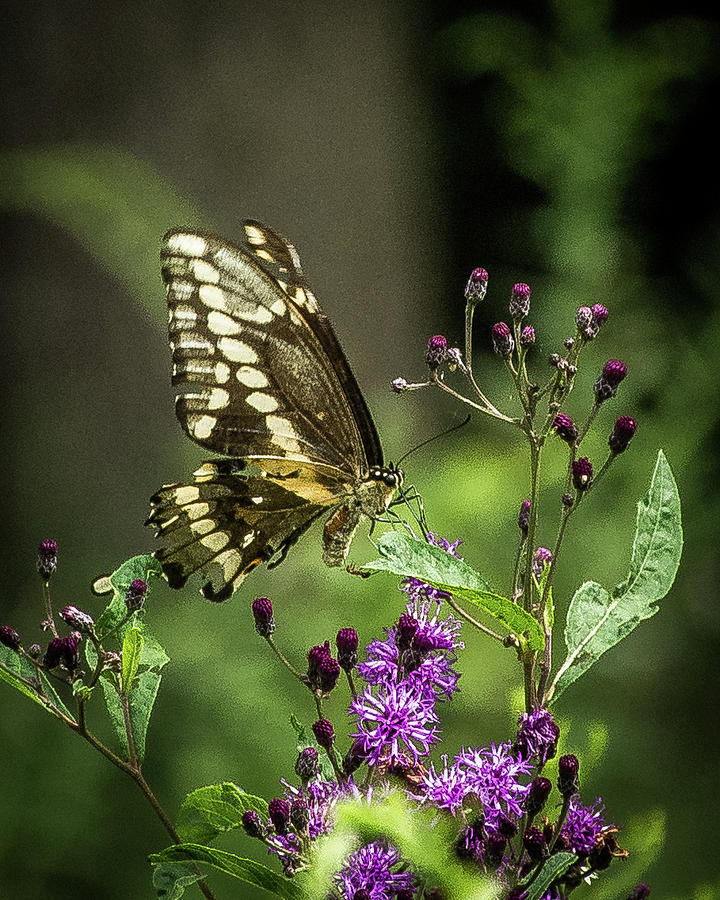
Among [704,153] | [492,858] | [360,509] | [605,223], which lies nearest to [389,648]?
[492,858]

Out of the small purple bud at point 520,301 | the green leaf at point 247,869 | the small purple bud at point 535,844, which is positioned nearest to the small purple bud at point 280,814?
the green leaf at point 247,869

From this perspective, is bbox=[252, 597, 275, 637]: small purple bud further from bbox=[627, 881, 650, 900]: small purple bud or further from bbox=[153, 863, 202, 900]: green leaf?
bbox=[627, 881, 650, 900]: small purple bud

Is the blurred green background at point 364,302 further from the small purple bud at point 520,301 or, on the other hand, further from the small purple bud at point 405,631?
the small purple bud at point 520,301

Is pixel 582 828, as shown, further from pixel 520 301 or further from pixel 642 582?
pixel 520 301

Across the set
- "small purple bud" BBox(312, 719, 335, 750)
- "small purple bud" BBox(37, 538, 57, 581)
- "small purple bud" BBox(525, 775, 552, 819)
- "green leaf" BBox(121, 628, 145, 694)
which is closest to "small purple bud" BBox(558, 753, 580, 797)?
"small purple bud" BBox(525, 775, 552, 819)

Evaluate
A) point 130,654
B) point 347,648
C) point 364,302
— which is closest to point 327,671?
point 347,648

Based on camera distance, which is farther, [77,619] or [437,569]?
[77,619]
